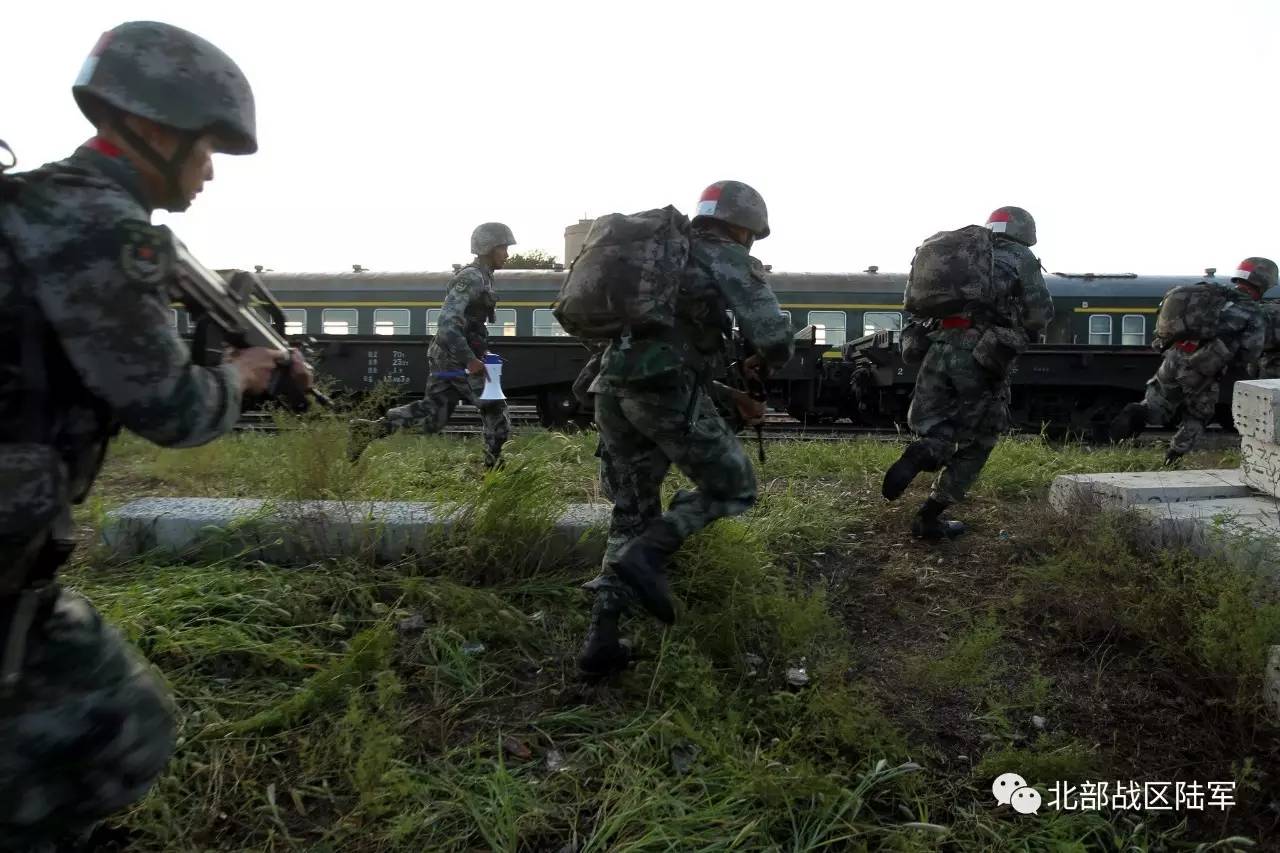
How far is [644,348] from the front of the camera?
3102mm

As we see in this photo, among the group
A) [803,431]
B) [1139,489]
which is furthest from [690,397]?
[803,431]

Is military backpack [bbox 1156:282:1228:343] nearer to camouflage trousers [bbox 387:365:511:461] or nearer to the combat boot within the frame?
camouflage trousers [bbox 387:365:511:461]

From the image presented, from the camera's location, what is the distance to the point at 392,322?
46.1 ft

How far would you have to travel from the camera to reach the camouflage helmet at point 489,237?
6535 millimetres

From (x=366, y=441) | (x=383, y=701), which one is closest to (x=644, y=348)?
(x=383, y=701)

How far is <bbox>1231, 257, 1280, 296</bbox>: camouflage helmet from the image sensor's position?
743cm

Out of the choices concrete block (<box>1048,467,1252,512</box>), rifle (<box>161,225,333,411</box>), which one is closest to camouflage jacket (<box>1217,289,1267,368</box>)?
concrete block (<box>1048,467,1252,512</box>)

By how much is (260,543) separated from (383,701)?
1.42 meters

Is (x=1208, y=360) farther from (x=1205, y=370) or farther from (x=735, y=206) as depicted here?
(x=735, y=206)

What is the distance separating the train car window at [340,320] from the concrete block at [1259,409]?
12272mm

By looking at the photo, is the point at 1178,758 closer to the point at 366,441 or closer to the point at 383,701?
the point at 383,701

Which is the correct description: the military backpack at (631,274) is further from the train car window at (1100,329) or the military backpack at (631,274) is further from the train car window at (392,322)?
the train car window at (1100,329)

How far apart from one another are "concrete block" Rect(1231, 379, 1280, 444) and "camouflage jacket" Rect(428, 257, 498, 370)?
488 centimetres

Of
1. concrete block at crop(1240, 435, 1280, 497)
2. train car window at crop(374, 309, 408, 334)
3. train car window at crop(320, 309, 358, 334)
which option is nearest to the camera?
concrete block at crop(1240, 435, 1280, 497)
